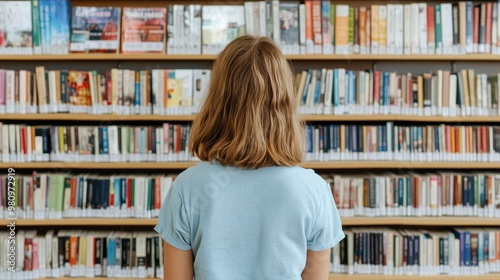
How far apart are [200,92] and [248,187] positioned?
179cm

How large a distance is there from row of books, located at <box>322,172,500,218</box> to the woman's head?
5.88 feet

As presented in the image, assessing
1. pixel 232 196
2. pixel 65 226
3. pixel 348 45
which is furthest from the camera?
pixel 65 226

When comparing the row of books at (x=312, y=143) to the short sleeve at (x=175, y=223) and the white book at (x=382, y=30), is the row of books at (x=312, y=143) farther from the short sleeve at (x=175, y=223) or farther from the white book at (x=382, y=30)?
the short sleeve at (x=175, y=223)

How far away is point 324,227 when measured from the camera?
4.12 feet

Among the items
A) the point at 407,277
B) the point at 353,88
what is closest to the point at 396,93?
the point at 353,88

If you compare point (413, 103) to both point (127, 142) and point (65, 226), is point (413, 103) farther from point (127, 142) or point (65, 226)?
point (65, 226)

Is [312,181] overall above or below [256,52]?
below

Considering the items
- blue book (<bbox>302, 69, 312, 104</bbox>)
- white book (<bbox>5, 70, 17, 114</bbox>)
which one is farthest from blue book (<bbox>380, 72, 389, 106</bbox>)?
white book (<bbox>5, 70, 17, 114</bbox>)

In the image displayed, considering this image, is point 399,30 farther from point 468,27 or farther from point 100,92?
point 100,92

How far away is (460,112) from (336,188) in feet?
2.46

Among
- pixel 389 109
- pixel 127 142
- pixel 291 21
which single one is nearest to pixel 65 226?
pixel 127 142

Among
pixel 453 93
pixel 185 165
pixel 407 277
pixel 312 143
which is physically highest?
pixel 453 93

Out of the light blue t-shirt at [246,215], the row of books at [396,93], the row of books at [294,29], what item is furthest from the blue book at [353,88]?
the light blue t-shirt at [246,215]

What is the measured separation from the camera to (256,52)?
125 cm
